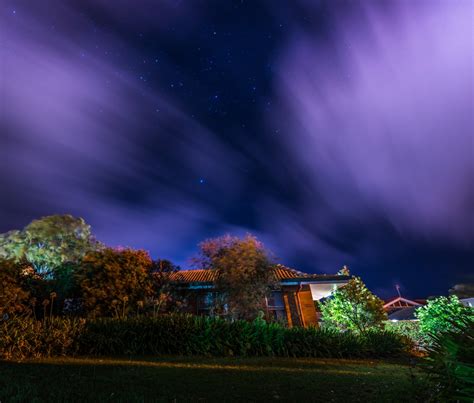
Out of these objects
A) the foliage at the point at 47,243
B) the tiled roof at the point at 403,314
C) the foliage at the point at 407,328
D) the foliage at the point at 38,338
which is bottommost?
the foliage at the point at 407,328

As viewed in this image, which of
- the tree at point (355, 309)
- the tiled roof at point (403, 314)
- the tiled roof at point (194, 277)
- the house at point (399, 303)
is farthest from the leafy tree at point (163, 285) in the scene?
the house at point (399, 303)

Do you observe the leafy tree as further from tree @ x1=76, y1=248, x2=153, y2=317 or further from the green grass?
the green grass

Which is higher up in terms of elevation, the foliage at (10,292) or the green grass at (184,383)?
the foliage at (10,292)

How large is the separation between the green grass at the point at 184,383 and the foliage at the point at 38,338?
1.21 metres

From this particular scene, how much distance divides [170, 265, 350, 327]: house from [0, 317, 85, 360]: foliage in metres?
7.70

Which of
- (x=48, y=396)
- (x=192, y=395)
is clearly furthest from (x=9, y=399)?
(x=192, y=395)

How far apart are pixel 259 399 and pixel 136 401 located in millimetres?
2069

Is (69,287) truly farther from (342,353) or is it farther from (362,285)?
(362,285)

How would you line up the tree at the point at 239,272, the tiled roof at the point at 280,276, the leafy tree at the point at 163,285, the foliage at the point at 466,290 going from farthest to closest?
the foliage at the point at 466,290
the tiled roof at the point at 280,276
the tree at the point at 239,272
the leafy tree at the point at 163,285

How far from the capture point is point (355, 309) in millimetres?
19047

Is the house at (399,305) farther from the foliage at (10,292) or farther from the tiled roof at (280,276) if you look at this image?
the foliage at (10,292)

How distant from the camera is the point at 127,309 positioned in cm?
1320

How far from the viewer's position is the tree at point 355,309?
1850cm

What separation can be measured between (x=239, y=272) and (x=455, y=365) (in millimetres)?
13287
